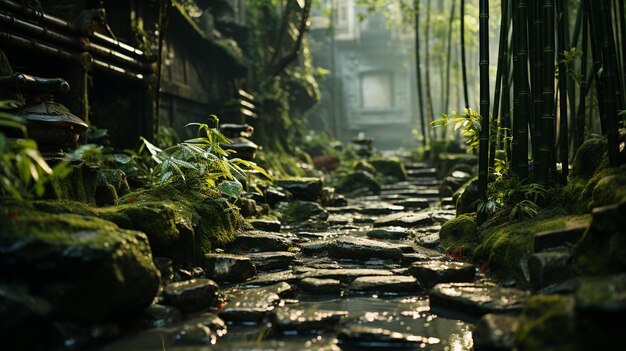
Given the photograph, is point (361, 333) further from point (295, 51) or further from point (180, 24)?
point (295, 51)

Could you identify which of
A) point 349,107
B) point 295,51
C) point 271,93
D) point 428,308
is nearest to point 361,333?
point 428,308

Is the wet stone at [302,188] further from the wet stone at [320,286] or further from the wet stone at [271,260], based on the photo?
the wet stone at [320,286]

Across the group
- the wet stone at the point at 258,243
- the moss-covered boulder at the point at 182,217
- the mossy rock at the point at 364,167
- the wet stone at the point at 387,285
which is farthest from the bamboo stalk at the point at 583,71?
the mossy rock at the point at 364,167

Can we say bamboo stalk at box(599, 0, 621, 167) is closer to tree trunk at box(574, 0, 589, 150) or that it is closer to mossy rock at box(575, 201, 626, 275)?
tree trunk at box(574, 0, 589, 150)

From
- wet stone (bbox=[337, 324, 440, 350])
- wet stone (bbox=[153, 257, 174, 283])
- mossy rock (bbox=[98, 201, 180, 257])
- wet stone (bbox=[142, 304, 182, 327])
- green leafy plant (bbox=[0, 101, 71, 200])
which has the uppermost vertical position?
green leafy plant (bbox=[0, 101, 71, 200])

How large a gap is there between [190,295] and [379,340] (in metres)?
1.11

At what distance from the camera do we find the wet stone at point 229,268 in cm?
363

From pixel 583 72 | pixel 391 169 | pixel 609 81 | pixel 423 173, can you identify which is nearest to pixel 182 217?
pixel 609 81

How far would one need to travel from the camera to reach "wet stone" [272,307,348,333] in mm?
2629

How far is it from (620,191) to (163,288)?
8.61 ft

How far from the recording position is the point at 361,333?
97.0 inches

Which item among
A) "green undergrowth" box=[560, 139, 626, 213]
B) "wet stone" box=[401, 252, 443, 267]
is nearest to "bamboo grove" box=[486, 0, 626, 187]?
"green undergrowth" box=[560, 139, 626, 213]

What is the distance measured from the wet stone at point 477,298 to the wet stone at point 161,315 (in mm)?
1438

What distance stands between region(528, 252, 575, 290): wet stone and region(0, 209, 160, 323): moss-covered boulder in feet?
6.66
